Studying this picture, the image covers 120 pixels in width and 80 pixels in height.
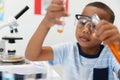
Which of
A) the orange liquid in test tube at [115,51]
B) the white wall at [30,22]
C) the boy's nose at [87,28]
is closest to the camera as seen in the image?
the orange liquid in test tube at [115,51]

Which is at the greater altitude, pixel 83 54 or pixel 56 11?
pixel 56 11

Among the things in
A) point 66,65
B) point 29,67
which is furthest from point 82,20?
point 29,67

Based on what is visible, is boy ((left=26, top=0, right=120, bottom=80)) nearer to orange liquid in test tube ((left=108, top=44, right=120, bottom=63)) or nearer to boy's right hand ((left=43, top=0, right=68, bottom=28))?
boy's right hand ((left=43, top=0, right=68, bottom=28))

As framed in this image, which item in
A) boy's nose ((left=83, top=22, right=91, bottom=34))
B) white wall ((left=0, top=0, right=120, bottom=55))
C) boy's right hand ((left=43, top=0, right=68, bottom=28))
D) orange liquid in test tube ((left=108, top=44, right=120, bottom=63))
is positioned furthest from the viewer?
white wall ((left=0, top=0, right=120, bottom=55))

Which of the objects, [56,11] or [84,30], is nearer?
[56,11]

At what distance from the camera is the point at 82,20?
79 cm

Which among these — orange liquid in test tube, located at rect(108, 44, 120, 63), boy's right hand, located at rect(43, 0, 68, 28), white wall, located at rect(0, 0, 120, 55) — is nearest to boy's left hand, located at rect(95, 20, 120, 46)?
orange liquid in test tube, located at rect(108, 44, 120, 63)

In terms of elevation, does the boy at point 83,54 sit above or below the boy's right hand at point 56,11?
below

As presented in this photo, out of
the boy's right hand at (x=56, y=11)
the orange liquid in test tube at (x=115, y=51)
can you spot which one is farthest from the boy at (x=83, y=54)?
the orange liquid in test tube at (x=115, y=51)

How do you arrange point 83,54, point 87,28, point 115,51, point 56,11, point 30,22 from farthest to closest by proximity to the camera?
point 30,22 < point 83,54 < point 87,28 < point 56,11 < point 115,51

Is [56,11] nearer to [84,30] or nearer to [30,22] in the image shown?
[84,30]

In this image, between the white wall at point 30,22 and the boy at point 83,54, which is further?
the white wall at point 30,22

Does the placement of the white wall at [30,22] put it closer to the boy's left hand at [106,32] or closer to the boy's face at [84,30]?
the boy's face at [84,30]

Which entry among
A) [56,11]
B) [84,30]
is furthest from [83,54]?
[56,11]
